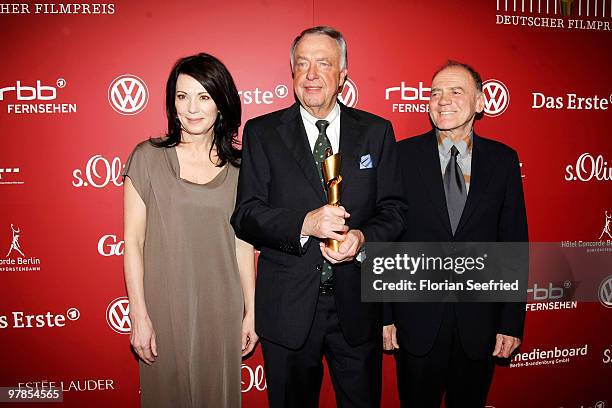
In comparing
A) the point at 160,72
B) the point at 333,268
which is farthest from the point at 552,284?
the point at 160,72

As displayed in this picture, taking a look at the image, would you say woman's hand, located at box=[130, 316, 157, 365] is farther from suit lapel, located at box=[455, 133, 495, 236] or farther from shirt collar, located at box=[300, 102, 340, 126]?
suit lapel, located at box=[455, 133, 495, 236]

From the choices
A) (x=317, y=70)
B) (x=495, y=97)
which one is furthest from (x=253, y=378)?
(x=495, y=97)

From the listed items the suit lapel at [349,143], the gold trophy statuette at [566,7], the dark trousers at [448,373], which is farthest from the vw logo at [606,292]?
the suit lapel at [349,143]

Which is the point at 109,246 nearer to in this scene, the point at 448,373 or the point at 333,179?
the point at 333,179

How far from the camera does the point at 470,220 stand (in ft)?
7.04

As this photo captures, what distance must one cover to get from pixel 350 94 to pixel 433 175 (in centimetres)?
91

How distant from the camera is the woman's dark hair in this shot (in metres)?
2.13

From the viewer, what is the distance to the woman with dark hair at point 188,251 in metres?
2.10

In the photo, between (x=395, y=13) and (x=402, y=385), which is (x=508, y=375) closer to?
(x=402, y=385)

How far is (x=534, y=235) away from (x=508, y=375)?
1.00 metres

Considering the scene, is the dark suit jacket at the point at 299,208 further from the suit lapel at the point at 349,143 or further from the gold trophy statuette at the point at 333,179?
the gold trophy statuette at the point at 333,179

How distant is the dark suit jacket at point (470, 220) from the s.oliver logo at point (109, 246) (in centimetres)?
170

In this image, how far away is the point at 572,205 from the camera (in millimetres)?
3125

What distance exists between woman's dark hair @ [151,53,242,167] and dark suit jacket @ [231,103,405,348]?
218 millimetres
